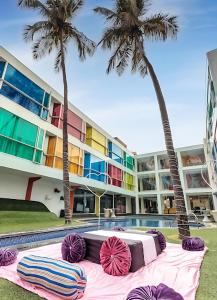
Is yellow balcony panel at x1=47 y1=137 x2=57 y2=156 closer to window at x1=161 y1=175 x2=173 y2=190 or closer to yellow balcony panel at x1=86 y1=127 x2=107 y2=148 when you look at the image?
yellow balcony panel at x1=86 y1=127 x2=107 y2=148

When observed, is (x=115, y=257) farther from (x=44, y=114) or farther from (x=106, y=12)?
(x=44, y=114)

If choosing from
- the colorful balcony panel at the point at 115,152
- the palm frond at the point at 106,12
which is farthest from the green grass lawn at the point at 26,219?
the colorful balcony panel at the point at 115,152

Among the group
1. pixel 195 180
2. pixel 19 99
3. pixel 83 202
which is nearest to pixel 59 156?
pixel 19 99

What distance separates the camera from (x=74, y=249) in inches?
168

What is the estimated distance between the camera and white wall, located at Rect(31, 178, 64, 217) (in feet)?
47.5

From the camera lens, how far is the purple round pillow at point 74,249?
4268 mm

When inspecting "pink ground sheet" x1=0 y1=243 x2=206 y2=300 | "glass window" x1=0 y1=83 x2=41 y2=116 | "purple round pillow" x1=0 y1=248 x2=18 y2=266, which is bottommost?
"pink ground sheet" x1=0 y1=243 x2=206 y2=300

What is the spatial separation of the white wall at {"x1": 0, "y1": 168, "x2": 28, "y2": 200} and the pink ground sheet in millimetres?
9441

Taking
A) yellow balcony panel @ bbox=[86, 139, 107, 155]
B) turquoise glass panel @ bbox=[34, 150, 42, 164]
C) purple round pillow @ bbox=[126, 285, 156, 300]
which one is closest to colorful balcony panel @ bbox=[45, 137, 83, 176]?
turquoise glass panel @ bbox=[34, 150, 42, 164]

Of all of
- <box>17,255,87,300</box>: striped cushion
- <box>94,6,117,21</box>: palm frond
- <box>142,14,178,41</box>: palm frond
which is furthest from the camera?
<box>94,6,117,21</box>: palm frond

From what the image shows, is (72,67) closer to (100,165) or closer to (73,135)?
(73,135)

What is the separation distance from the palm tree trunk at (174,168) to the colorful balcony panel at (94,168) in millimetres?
10867

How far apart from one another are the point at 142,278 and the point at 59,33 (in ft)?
47.7

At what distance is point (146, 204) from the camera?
31.9 m
